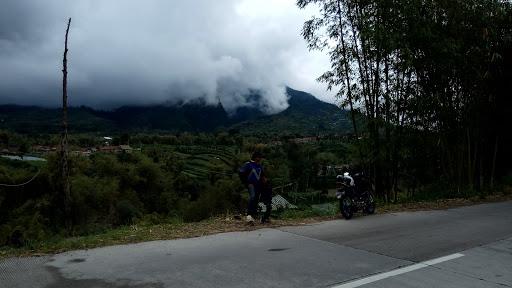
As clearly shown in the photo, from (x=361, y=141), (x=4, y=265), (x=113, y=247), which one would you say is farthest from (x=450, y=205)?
(x=4, y=265)

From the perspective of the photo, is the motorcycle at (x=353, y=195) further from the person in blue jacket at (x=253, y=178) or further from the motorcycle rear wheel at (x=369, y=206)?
the person in blue jacket at (x=253, y=178)

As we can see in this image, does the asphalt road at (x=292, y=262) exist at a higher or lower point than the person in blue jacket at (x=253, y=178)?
lower

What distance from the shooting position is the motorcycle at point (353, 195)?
10055mm

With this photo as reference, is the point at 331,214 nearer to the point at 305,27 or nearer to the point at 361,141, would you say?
the point at 361,141

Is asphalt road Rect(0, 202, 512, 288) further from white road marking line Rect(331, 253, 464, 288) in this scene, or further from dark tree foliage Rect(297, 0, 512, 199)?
dark tree foliage Rect(297, 0, 512, 199)

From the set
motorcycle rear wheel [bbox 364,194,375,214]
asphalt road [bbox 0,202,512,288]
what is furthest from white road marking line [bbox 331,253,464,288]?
Answer: motorcycle rear wheel [bbox 364,194,375,214]

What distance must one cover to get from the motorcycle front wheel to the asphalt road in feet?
4.13

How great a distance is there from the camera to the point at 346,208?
395 inches

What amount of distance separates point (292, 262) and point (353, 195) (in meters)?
4.56

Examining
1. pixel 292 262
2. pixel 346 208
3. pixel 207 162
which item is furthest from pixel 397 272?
pixel 207 162

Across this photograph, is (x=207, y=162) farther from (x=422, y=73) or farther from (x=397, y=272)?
(x=397, y=272)

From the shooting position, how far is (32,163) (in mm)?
49125

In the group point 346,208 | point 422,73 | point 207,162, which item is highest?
point 422,73

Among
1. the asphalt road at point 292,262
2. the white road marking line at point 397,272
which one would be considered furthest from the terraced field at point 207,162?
the white road marking line at point 397,272
